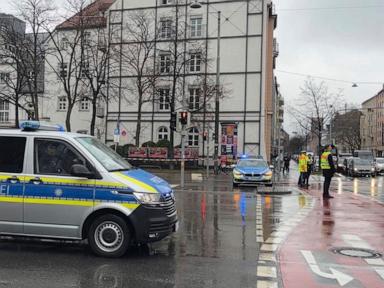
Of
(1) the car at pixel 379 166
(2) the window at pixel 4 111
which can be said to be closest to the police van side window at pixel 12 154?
(1) the car at pixel 379 166

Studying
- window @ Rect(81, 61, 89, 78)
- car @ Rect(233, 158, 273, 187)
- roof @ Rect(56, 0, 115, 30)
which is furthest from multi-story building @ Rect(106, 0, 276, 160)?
car @ Rect(233, 158, 273, 187)

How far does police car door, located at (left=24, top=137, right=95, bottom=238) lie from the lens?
7.80 metres

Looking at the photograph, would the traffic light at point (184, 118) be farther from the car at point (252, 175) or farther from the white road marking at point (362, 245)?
the white road marking at point (362, 245)

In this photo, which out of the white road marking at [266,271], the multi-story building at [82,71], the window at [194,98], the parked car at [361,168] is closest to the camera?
the white road marking at [266,271]

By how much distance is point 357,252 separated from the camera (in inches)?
339

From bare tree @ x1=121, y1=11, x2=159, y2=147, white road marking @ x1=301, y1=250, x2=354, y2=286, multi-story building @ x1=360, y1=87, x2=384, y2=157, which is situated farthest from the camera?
multi-story building @ x1=360, y1=87, x2=384, y2=157

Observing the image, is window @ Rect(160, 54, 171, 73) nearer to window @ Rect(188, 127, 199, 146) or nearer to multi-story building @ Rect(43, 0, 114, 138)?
multi-story building @ Rect(43, 0, 114, 138)

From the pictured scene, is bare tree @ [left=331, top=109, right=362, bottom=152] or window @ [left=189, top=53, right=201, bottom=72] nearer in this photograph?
window @ [left=189, top=53, right=201, bottom=72]

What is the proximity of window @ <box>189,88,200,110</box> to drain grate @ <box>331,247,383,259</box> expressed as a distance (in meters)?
39.0

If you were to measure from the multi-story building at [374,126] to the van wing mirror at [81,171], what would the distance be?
115m

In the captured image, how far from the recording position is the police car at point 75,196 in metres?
7.71

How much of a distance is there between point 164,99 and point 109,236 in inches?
1664

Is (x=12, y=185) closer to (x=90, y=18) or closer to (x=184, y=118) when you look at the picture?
(x=184, y=118)

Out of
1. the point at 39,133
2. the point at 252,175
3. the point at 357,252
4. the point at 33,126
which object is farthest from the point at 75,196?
the point at 252,175
